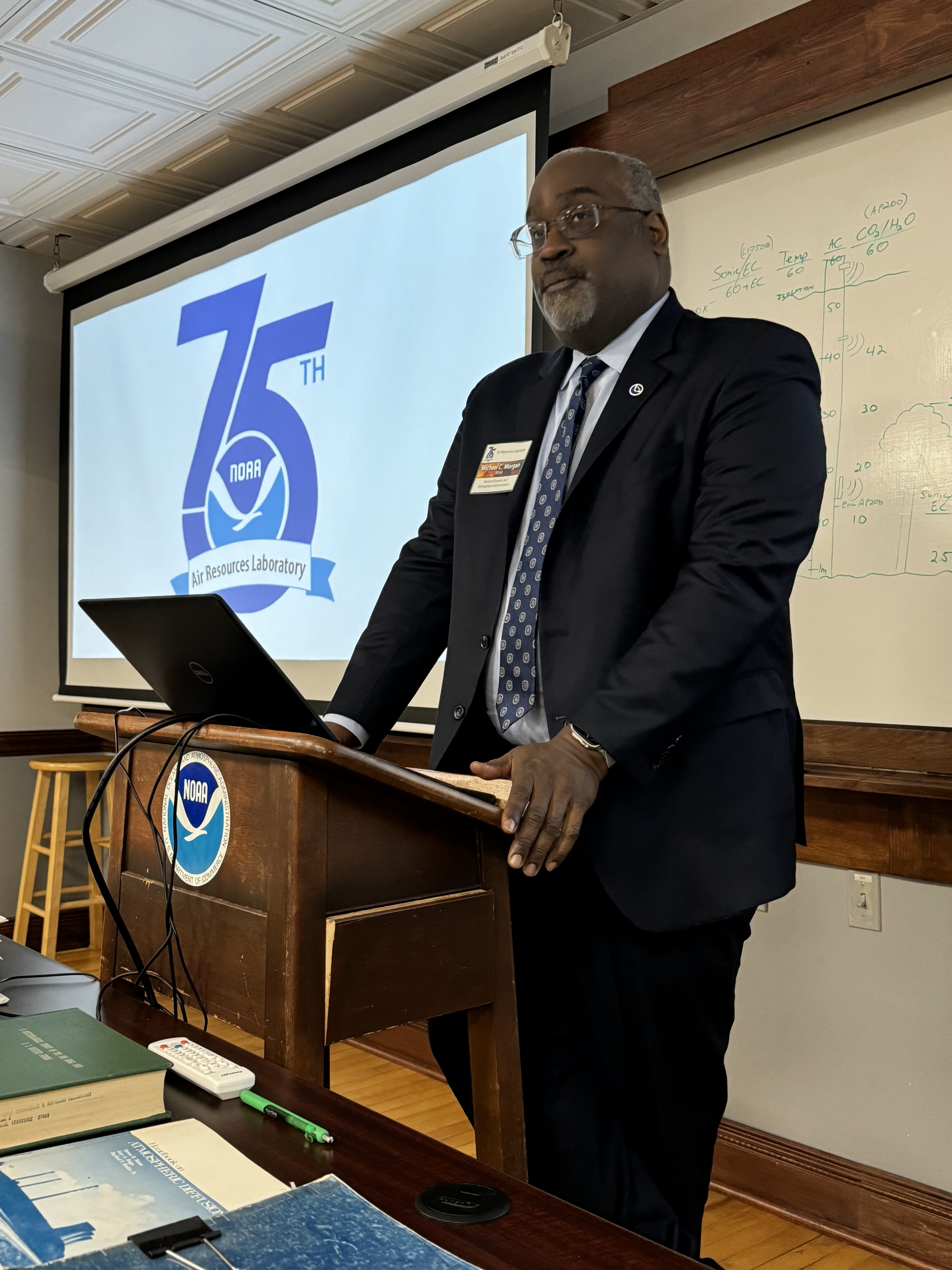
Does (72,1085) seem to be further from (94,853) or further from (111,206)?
(111,206)

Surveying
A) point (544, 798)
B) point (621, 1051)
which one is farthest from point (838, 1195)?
point (544, 798)

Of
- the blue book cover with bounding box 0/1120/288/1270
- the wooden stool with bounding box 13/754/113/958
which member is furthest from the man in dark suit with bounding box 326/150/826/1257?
the wooden stool with bounding box 13/754/113/958

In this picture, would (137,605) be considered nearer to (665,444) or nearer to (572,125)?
(665,444)

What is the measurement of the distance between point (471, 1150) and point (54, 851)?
2.15 meters

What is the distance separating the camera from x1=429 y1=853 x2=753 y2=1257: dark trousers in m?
1.41

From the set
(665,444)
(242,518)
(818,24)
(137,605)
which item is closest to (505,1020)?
(137,605)

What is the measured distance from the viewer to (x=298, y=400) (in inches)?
148

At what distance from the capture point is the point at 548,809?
1176mm

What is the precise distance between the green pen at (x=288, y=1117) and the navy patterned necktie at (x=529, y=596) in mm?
690

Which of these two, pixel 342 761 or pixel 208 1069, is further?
pixel 342 761

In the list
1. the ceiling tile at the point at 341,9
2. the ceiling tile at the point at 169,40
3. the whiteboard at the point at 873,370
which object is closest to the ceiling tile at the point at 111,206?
the ceiling tile at the point at 169,40

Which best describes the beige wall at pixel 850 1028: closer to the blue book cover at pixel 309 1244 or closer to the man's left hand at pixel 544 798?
the man's left hand at pixel 544 798

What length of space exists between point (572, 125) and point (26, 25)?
149 cm

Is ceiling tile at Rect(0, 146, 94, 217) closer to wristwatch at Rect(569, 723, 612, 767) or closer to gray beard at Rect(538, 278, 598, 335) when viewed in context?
gray beard at Rect(538, 278, 598, 335)
